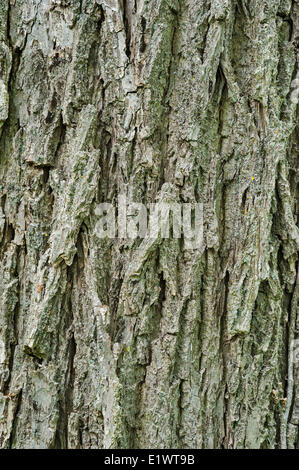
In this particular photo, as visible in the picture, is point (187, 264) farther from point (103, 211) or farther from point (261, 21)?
point (261, 21)

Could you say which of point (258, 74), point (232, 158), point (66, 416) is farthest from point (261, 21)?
point (66, 416)

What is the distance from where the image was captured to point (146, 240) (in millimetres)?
1261

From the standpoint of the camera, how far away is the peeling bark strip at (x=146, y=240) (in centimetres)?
126

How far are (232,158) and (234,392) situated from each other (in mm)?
673

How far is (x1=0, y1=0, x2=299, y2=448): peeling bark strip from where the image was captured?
4.13 ft

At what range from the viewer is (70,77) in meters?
1.29

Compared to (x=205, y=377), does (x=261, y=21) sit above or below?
above

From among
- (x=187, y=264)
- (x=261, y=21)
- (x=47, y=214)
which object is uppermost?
(x=261, y=21)

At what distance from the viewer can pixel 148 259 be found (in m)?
1.26

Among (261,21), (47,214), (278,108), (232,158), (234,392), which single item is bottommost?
(234,392)

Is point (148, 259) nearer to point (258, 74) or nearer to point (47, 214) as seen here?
point (47, 214)

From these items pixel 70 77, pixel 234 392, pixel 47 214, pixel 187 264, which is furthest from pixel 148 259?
pixel 70 77

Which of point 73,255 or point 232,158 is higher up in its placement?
point 232,158

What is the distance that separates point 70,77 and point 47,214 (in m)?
0.40
